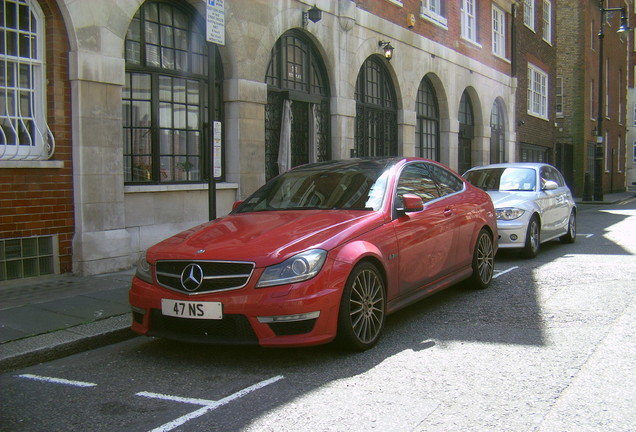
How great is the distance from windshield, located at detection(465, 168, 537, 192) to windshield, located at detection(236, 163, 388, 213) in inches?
211

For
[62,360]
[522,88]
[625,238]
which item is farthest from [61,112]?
[522,88]

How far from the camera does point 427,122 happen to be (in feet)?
64.0

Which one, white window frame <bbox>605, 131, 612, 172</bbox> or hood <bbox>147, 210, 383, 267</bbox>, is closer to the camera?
hood <bbox>147, 210, 383, 267</bbox>

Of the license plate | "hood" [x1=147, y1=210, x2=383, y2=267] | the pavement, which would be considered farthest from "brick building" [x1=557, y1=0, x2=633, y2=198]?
the license plate

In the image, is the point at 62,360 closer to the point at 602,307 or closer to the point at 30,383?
the point at 30,383

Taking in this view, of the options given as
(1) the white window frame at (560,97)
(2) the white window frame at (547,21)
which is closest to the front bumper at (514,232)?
(2) the white window frame at (547,21)

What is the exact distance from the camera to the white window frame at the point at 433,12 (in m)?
18.3

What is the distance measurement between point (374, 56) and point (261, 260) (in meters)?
12.5

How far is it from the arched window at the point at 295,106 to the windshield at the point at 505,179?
11.9ft

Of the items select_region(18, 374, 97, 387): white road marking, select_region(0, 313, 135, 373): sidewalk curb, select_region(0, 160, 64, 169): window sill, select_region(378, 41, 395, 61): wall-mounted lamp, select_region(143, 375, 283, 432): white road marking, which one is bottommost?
select_region(18, 374, 97, 387): white road marking

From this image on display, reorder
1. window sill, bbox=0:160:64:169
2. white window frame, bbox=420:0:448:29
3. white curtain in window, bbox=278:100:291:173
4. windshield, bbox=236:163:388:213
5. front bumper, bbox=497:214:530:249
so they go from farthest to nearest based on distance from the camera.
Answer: white window frame, bbox=420:0:448:29, white curtain in window, bbox=278:100:291:173, front bumper, bbox=497:214:530:249, window sill, bbox=0:160:64:169, windshield, bbox=236:163:388:213

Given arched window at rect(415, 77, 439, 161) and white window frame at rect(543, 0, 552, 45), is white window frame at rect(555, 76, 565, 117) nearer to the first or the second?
white window frame at rect(543, 0, 552, 45)

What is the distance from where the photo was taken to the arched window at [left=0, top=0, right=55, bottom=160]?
26.0 feet

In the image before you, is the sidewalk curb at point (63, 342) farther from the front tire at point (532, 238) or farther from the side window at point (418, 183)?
the front tire at point (532, 238)
